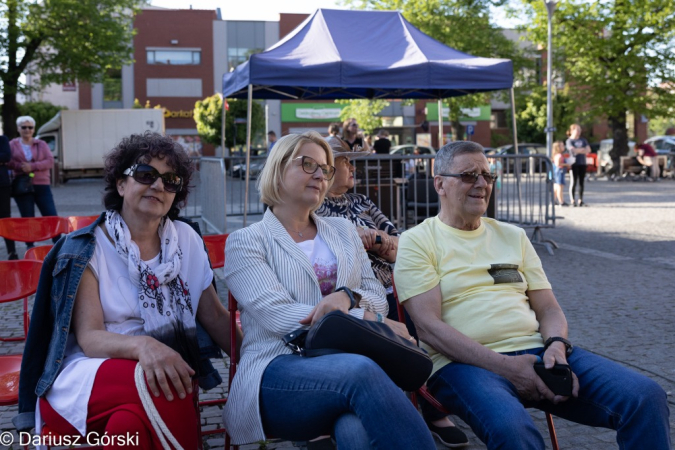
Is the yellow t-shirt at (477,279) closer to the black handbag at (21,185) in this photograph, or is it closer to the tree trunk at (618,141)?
the black handbag at (21,185)

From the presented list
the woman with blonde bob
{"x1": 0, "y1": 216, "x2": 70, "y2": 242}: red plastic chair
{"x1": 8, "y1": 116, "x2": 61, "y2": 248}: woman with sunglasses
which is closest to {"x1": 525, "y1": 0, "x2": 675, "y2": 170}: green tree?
{"x1": 8, "y1": 116, "x2": 61, "y2": 248}: woman with sunglasses

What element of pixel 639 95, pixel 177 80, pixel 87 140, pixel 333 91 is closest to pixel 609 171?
pixel 639 95

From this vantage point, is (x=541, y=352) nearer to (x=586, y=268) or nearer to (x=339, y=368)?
(x=339, y=368)

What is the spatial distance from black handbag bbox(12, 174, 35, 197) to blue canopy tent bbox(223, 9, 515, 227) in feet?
10.4

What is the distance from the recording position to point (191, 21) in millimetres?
54188

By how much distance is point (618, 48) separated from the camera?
29.4 metres

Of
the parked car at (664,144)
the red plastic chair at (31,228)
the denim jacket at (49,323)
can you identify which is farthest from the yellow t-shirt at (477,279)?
the parked car at (664,144)

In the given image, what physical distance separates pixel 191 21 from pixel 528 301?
54337mm

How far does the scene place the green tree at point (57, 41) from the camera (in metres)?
29.7

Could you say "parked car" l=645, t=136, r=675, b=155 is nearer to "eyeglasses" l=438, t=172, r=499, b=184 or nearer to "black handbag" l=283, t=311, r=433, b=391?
"eyeglasses" l=438, t=172, r=499, b=184

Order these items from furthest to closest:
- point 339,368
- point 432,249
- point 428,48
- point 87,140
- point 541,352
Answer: point 87,140 < point 428,48 < point 432,249 < point 541,352 < point 339,368

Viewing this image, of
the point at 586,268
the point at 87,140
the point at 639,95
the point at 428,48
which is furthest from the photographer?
the point at 87,140

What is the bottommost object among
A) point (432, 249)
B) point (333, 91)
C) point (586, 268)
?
point (586, 268)

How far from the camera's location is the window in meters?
53.8
